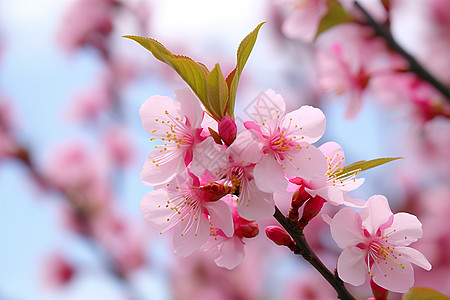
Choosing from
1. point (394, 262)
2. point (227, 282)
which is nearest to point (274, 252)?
point (227, 282)

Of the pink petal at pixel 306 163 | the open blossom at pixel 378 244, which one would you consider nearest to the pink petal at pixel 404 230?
the open blossom at pixel 378 244

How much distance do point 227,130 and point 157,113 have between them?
0.40 feet

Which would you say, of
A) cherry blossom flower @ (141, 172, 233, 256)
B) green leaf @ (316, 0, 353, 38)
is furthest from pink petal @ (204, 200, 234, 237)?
green leaf @ (316, 0, 353, 38)

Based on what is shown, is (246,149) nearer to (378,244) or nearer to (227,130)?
(227,130)

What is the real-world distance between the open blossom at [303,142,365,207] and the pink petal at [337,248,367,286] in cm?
6

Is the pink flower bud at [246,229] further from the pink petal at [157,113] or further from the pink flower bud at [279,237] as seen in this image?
the pink petal at [157,113]

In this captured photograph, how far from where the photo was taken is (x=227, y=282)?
2838 mm

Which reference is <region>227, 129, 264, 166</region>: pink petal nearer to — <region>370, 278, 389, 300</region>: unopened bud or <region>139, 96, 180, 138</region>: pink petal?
<region>139, 96, 180, 138</region>: pink petal

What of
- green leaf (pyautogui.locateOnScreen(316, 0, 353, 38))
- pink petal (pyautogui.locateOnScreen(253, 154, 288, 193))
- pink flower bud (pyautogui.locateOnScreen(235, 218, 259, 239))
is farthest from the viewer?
green leaf (pyautogui.locateOnScreen(316, 0, 353, 38))

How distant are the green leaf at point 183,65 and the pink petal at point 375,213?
0.24 m

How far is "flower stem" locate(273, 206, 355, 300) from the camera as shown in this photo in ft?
1.75

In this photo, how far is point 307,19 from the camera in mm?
1225

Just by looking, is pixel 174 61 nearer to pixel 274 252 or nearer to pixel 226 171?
pixel 226 171

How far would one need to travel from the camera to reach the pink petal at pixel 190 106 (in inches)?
21.6
